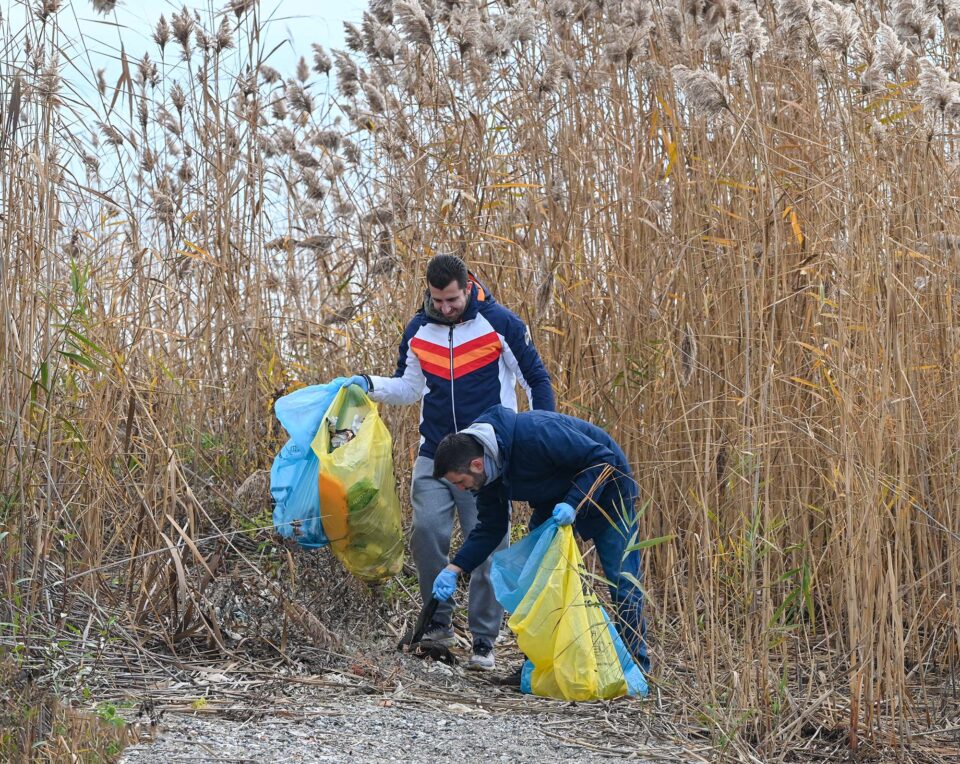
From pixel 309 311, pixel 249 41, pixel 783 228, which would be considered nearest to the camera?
pixel 783 228

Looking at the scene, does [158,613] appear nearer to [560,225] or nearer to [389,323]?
[389,323]

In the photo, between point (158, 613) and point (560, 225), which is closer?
point (158, 613)

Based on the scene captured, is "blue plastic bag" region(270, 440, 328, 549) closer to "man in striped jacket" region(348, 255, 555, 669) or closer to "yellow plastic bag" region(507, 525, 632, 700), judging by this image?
"man in striped jacket" region(348, 255, 555, 669)

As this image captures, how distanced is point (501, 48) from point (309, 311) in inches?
64.5

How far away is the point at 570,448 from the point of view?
4496mm

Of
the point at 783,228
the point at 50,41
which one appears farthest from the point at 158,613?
the point at 783,228

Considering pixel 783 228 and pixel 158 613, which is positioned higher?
pixel 783 228

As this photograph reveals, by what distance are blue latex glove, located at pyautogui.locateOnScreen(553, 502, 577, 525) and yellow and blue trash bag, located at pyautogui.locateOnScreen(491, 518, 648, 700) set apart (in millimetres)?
33

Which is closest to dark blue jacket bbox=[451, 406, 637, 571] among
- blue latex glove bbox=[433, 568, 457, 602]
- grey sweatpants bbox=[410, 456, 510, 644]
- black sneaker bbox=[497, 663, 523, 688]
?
blue latex glove bbox=[433, 568, 457, 602]

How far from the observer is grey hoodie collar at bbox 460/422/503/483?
439cm

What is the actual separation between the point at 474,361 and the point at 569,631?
3.92 ft

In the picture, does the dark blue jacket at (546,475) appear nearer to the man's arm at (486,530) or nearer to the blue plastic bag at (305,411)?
the man's arm at (486,530)

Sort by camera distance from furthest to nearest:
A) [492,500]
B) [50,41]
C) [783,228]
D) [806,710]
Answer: [783,228], [492,500], [50,41], [806,710]

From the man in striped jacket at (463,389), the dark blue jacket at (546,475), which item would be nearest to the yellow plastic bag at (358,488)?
the man in striped jacket at (463,389)
